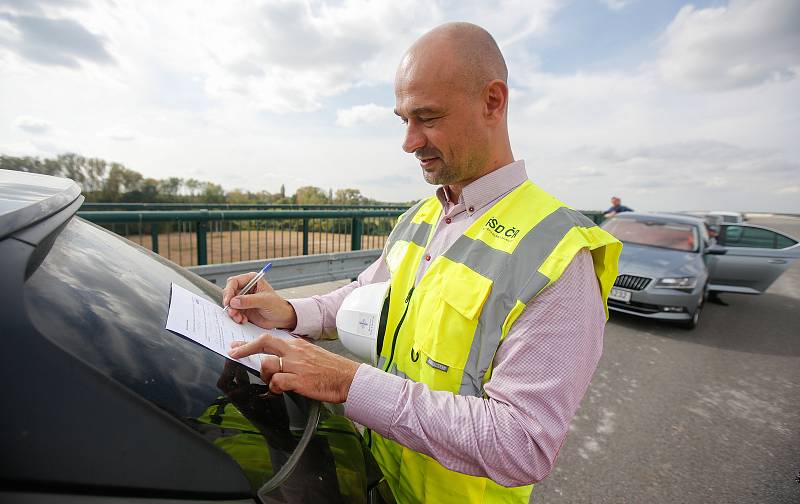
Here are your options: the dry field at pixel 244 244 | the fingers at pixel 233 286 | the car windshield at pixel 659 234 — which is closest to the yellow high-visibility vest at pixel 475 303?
the fingers at pixel 233 286

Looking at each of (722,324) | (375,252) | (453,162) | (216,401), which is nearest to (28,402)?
(216,401)

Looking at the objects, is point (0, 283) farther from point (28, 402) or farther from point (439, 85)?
point (439, 85)

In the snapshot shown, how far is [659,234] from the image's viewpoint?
7145 mm

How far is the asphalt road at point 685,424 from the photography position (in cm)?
257

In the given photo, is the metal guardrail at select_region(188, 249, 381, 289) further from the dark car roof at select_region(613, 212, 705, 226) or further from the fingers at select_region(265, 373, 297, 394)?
the dark car roof at select_region(613, 212, 705, 226)

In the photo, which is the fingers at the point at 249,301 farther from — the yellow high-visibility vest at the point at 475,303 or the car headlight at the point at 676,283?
the car headlight at the point at 676,283

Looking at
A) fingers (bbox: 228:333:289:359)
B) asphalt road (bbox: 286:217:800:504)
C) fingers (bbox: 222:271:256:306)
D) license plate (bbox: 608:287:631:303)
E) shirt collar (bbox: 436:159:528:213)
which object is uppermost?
shirt collar (bbox: 436:159:528:213)

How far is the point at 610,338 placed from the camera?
5410mm

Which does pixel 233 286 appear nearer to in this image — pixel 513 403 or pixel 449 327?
pixel 449 327

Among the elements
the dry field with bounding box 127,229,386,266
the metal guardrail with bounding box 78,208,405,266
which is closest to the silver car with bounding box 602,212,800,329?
the metal guardrail with bounding box 78,208,405,266

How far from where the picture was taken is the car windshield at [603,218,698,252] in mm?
6914

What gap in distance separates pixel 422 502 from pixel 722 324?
6990 millimetres

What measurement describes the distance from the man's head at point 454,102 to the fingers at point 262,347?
849mm

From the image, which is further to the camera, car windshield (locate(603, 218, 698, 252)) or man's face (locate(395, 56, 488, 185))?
car windshield (locate(603, 218, 698, 252))
